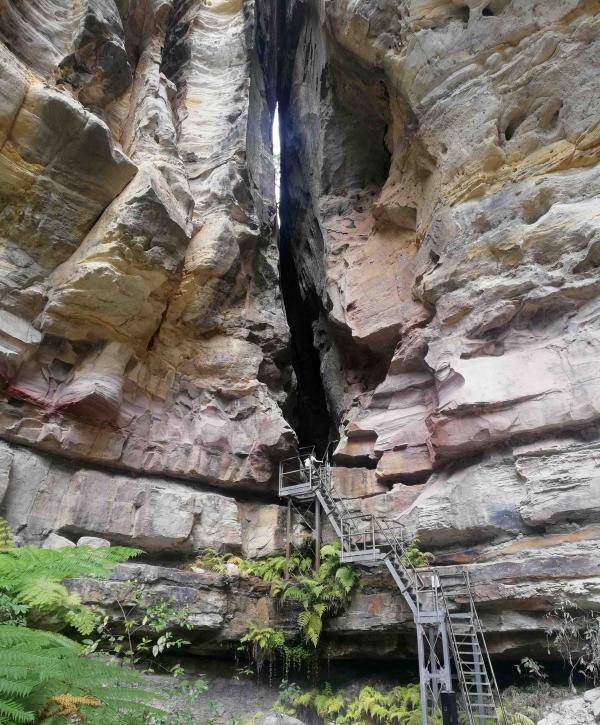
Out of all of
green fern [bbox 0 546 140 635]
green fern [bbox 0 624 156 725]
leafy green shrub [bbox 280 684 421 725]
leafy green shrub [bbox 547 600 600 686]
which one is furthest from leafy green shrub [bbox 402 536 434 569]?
green fern [bbox 0 624 156 725]

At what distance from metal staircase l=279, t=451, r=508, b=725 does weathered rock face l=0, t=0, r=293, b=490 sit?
9.38 ft

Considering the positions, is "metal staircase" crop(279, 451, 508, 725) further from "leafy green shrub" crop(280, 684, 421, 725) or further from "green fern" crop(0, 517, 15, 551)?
"green fern" crop(0, 517, 15, 551)

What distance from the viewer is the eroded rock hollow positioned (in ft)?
30.8

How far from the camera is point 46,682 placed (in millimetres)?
3617

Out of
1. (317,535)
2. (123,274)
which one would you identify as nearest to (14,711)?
(317,535)

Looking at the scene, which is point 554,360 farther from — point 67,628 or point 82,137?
point 82,137

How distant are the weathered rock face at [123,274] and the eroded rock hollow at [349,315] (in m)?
0.06

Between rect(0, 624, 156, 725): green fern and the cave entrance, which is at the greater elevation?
the cave entrance

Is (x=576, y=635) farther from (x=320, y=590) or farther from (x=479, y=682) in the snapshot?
(x=320, y=590)

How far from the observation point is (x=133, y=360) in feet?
39.5

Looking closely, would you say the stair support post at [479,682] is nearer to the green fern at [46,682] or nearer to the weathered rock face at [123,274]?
the green fern at [46,682]

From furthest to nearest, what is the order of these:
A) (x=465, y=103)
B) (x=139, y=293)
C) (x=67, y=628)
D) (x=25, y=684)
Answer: (x=465, y=103)
(x=139, y=293)
(x=67, y=628)
(x=25, y=684)

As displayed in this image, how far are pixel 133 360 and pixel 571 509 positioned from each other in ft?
29.7

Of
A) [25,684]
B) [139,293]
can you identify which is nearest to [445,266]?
[139,293]
